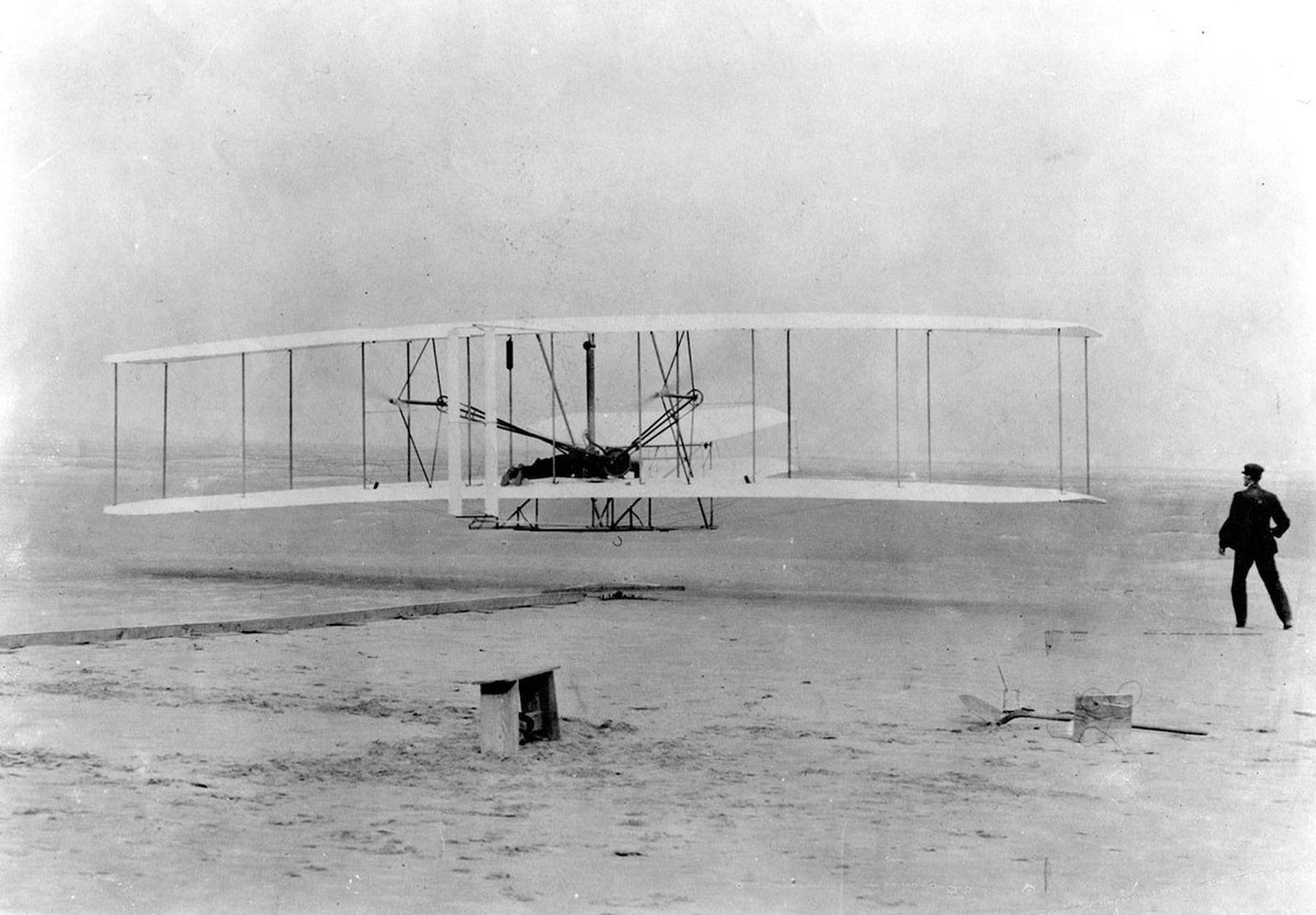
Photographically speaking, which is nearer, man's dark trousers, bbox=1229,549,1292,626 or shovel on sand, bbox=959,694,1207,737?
shovel on sand, bbox=959,694,1207,737

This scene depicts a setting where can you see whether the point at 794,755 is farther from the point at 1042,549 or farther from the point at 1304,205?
the point at 1042,549

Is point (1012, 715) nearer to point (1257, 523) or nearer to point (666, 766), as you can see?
point (666, 766)

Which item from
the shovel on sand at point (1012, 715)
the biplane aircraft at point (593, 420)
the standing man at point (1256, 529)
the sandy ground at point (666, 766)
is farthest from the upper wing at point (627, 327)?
the shovel on sand at point (1012, 715)

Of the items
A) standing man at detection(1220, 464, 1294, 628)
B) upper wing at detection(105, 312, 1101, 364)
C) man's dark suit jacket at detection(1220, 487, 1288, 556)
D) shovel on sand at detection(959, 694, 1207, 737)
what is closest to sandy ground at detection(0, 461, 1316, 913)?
shovel on sand at detection(959, 694, 1207, 737)

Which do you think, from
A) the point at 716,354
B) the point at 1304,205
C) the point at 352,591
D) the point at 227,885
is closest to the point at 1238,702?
the point at 1304,205

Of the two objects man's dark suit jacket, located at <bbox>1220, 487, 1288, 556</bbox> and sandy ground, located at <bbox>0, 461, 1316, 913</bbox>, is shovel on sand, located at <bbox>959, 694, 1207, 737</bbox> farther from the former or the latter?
man's dark suit jacket, located at <bbox>1220, 487, 1288, 556</bbox>

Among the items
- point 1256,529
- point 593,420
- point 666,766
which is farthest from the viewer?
point 593,420

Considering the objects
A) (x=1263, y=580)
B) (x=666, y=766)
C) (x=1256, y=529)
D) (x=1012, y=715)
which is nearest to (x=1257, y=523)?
(x=1256, y=529)
